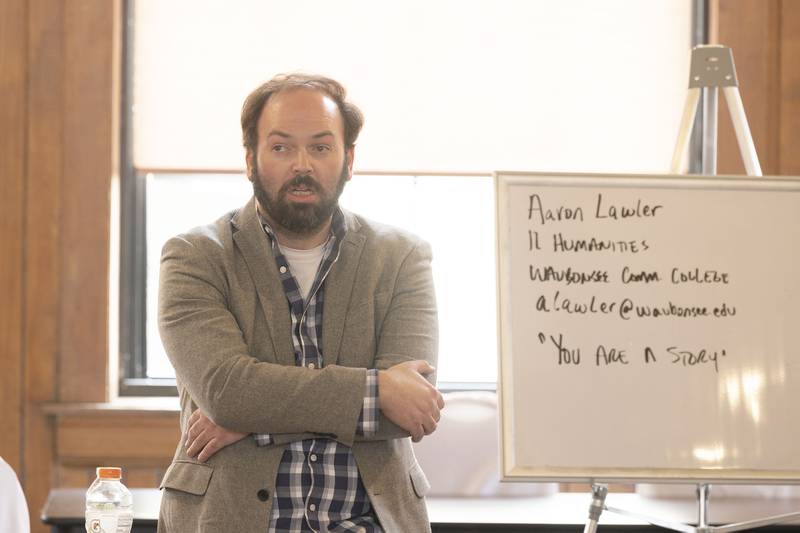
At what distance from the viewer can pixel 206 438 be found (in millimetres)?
2238

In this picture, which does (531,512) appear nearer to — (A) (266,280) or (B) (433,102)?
(A) (266,280)

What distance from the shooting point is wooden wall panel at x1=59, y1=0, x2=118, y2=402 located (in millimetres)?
3750

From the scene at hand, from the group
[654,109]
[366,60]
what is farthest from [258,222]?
[654,109]

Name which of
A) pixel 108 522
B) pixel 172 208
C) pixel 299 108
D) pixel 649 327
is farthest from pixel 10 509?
pixel 172 208

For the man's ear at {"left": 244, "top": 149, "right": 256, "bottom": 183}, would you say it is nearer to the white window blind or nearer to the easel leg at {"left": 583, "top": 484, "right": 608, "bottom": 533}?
the easel leg at {"left": 583, "top": 484, "right": 608, "bottom": 533}

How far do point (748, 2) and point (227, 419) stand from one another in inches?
100

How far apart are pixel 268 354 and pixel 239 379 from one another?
13cm

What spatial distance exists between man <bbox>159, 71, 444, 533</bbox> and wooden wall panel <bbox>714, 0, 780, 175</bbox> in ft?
5.73

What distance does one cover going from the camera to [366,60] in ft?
12.6

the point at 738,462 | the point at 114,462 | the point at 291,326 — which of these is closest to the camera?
the point at 738,462

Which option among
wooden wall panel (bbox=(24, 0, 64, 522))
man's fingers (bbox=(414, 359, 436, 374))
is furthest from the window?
man's fingers (bbox=(414, 359, 436, 374))

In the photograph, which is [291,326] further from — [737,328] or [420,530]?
[737,328]

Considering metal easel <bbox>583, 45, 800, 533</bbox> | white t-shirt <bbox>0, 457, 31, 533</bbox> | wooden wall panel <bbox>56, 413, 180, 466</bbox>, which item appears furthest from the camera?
wooden wall panel <bbox>56, 413, 180, 466</bbox>

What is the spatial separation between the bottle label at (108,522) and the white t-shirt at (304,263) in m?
0.62
